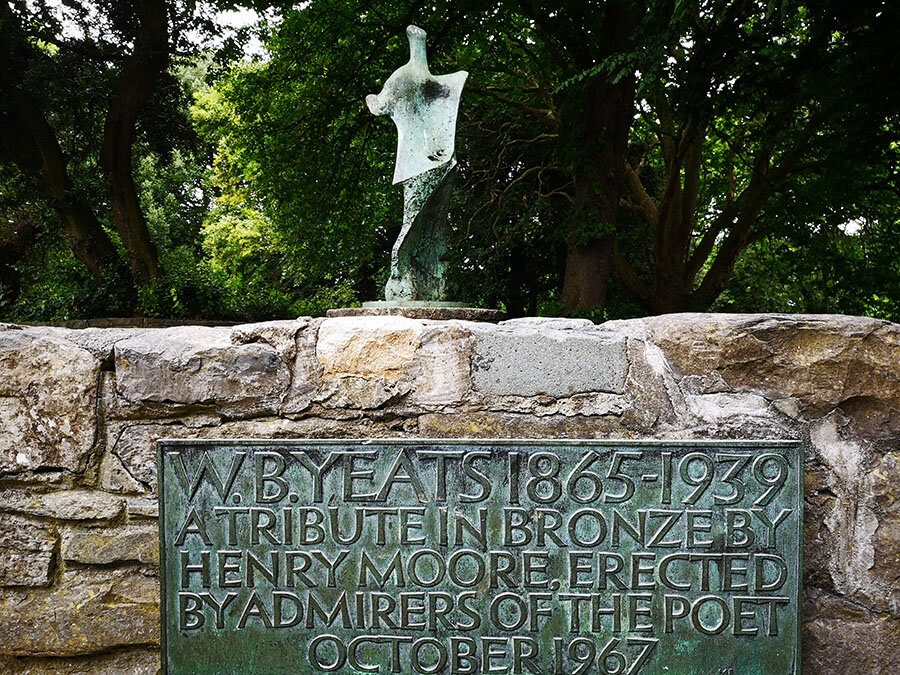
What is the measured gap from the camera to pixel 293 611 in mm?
2035

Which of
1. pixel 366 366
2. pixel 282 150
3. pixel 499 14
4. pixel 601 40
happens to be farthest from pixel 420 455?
pixel 282 150

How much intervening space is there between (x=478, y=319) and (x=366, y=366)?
0.41m

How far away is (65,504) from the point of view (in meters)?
2.11

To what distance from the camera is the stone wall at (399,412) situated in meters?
2.01

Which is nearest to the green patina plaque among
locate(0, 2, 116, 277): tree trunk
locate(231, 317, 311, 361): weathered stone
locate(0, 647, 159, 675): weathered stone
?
locate(0, 647, 159, 675): weathered stone

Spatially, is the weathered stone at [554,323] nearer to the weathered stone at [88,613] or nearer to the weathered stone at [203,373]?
the weathered stone at [203,373]

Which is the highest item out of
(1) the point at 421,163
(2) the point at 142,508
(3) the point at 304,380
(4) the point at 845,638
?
(1) the point at 421,163

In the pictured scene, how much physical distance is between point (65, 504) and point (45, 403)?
0.29 meters

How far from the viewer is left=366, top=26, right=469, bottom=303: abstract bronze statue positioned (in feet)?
8.25

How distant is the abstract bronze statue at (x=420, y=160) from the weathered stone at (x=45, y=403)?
993 millimetres

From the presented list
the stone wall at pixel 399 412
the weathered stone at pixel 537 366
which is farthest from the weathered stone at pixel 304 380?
the weathered stone at pixel 537 366

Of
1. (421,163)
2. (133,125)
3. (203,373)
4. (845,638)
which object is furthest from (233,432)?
(133,125)

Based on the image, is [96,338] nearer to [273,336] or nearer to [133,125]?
[273,336]

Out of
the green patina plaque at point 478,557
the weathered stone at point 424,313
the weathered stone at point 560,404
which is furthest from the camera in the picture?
the weathered stone at point 424,313
